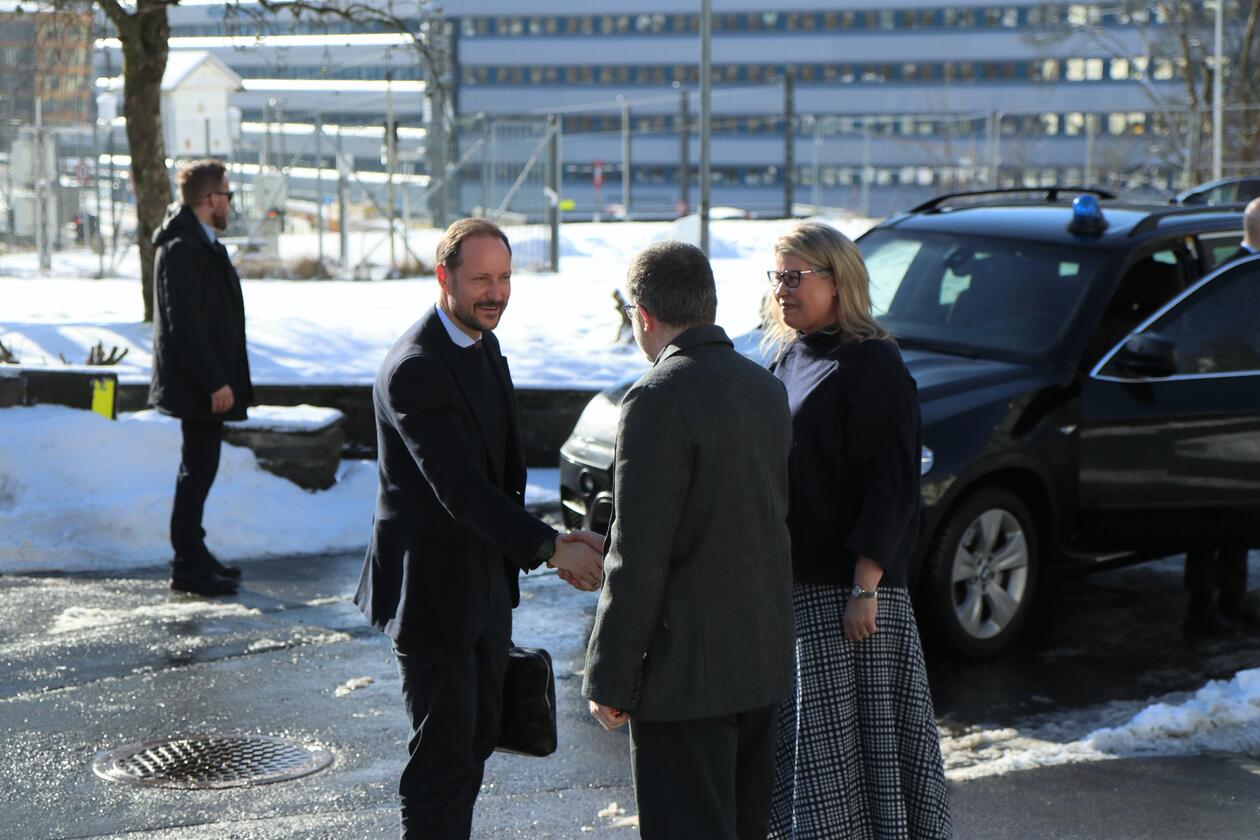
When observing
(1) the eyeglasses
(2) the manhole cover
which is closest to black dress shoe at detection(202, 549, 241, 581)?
(2) the manhole cover

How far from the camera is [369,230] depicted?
28.7 meters

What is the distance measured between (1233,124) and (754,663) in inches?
1142

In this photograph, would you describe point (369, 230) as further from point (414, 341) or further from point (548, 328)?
point (414, 341)

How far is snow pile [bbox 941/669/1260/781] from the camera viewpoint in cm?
595

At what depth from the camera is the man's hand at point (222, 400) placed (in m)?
7.69

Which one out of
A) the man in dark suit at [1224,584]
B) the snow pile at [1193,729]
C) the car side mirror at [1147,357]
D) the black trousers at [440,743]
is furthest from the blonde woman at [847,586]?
the man in dark suit at [1224,584]

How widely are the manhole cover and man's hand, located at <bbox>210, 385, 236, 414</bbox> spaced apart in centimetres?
212

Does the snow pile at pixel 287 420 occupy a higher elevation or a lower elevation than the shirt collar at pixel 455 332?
lower

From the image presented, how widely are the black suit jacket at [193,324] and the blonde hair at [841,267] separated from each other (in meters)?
3.90

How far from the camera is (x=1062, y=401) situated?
7.34m

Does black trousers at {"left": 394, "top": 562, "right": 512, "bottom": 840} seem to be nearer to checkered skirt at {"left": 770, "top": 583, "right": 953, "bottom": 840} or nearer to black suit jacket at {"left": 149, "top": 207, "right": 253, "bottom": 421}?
checkered skirt at {"left": 770, "top": 583, "right": 953, "bottom": 840}

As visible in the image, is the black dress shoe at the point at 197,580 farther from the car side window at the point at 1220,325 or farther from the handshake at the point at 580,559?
the car side window at the point at 1220,325

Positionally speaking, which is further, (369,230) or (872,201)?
(872,201)

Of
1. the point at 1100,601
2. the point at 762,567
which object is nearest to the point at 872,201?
the point at 1100,601
